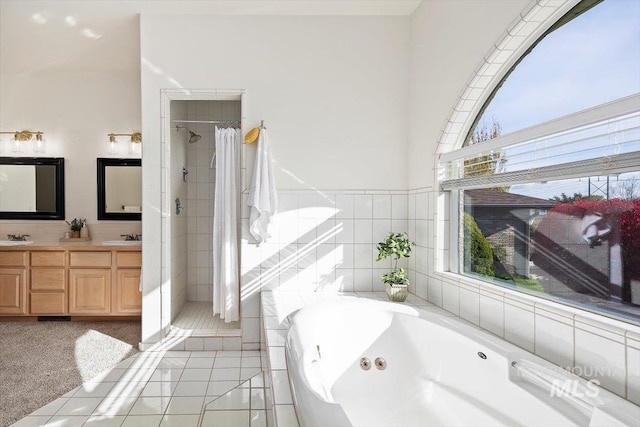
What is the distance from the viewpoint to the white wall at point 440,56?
2258 mm

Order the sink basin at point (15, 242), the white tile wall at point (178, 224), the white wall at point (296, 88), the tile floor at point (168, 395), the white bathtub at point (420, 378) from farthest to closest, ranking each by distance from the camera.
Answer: the sink basin at point (15, 242)
the white tile wall at point (178, 224)
the white wall at point (296, 88)
the tile floor at point (168, 395)
the white bathtub at point (420, 378)

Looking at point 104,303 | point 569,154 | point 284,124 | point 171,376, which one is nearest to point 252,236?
point 284,124

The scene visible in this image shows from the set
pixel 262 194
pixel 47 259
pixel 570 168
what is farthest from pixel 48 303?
pixel 570 168

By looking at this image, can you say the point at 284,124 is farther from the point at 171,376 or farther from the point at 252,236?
the point at 171,376

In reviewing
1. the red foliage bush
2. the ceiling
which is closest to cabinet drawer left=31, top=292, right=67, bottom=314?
the ceiling

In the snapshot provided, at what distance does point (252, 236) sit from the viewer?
3.28 meters

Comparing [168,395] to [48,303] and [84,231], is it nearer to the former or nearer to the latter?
[48,303]

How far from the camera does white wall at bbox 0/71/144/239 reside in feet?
14.8

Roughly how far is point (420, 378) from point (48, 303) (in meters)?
3.73

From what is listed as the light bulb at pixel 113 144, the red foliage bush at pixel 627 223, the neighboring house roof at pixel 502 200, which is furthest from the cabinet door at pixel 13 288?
the red foliage bush at pixel 627 223

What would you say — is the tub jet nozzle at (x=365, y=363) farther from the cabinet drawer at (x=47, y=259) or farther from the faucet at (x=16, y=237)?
the faucet at (x=16, y=237)

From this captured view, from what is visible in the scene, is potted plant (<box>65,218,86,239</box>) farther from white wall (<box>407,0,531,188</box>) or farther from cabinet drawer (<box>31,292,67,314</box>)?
white wall (<box>407,0,531,188</box>)

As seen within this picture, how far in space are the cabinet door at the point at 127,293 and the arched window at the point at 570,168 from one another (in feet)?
10.5

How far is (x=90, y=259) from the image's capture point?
13.3 feet
